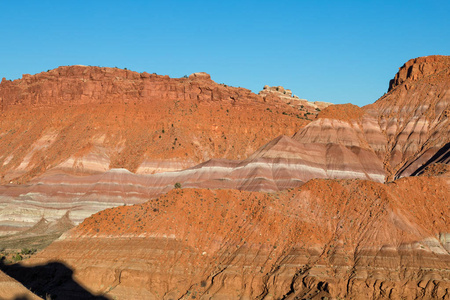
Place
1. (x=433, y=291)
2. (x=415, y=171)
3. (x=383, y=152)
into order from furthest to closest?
(x=383, y=152), (x=415, y=171), (x=433, y=291)

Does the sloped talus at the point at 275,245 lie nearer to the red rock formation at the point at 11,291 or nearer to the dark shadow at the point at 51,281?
the dark shadow at the point at 51,281

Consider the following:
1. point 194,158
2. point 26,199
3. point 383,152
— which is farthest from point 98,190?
point 383,152

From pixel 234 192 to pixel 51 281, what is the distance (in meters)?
16.8

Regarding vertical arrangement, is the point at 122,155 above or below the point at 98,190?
above

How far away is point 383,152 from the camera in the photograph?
322 feet

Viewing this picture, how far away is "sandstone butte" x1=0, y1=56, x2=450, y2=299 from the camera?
1633 inches

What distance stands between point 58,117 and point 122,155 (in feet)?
64.2

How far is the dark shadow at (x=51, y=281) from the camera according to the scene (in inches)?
1672

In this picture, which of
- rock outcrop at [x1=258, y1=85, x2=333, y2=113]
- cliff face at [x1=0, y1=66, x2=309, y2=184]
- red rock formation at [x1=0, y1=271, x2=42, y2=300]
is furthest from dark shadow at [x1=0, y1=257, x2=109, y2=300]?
rock outcrop at [x1=258, y1=85, x2=333, y2=113]

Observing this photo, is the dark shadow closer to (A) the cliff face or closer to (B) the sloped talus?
(B) the sloped talus

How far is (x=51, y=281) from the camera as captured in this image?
44.5 metres

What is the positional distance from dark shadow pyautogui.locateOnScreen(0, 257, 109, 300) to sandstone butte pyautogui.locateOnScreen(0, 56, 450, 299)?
14 centimetres

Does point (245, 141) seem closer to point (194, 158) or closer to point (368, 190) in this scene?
point (194, 158)

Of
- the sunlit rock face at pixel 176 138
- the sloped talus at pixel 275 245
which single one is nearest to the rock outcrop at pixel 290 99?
the sunlit rock face at pixel 176 138
